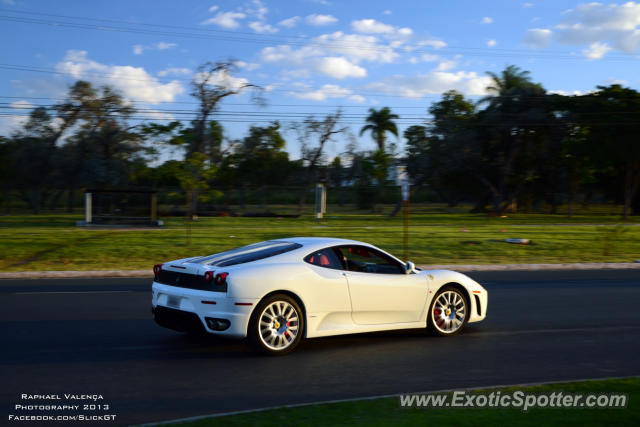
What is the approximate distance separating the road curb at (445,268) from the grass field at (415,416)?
34.3 ft

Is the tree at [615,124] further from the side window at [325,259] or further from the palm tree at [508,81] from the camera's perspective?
the side window at [325,259]

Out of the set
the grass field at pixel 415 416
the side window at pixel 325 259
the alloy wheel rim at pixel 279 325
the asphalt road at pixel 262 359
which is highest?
the side window at pixel 325 259

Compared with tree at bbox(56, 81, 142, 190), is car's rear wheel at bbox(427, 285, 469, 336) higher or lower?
lower

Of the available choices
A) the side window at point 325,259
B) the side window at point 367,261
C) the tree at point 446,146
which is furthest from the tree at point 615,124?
the side window at point 325,259

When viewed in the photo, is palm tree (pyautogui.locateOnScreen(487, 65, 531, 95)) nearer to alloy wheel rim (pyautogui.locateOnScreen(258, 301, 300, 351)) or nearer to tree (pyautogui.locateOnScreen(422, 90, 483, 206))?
tree (pyautogui.locateOnScreen(422, 90, 483, 206))

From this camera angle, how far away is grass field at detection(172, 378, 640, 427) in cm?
466

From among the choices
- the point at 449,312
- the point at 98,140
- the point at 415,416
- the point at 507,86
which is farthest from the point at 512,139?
the point at 415,416

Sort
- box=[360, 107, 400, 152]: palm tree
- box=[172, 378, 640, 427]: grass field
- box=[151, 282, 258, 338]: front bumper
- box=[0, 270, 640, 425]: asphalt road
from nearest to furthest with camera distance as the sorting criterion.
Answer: box=[172, 378, 640, 427]: grass field < box=[0, 270, 640, 425]: asphalt road < box=[151, 282, 258, 338]: front bumper < box=[360, 107, 400, 152]: palm tree

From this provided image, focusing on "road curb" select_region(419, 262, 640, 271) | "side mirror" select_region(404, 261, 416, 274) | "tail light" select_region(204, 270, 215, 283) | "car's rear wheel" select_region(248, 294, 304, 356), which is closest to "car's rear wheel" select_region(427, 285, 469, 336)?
"side mirror" select_region(404, 261, 416, 274)

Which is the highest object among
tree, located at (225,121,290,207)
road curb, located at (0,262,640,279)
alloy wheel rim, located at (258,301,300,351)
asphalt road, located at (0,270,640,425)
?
tree, located at (225,121,290,207)

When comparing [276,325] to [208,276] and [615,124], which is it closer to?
[208,276]

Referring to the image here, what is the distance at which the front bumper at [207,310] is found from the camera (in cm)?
688

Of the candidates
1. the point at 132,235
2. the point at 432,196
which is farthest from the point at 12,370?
the point at 432,196

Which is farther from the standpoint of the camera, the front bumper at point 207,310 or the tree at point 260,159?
the tree at point 260,159
